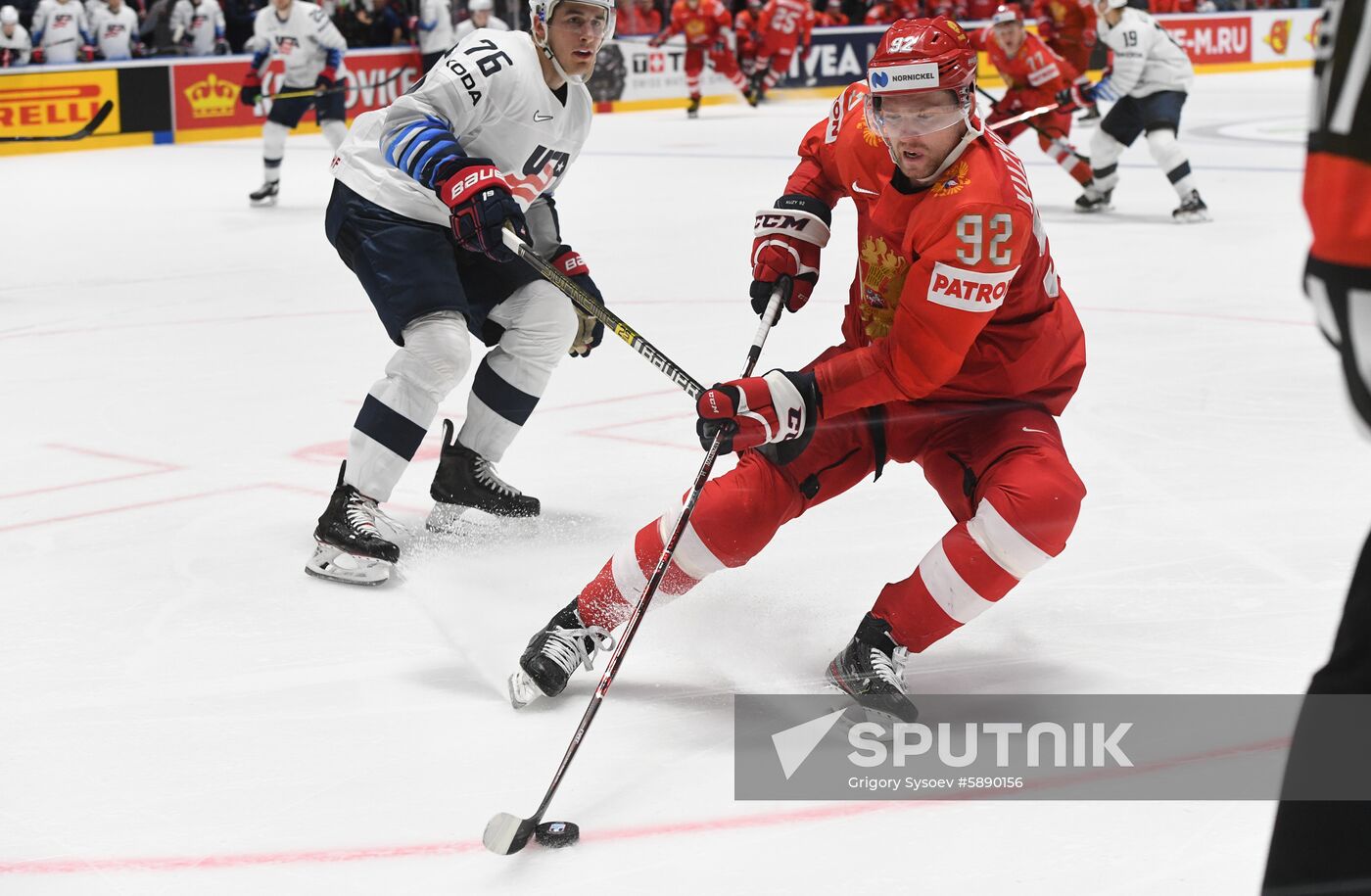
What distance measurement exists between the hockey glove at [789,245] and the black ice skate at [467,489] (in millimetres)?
976

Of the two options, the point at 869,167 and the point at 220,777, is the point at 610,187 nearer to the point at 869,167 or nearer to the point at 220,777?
the point at 869,167

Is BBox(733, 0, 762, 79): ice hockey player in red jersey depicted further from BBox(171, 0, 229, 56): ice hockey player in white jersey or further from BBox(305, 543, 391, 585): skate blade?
BBox(305, 543, 391, 585): skate blade

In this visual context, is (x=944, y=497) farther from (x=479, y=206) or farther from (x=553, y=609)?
(x=479, y=206)

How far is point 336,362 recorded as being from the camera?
17.3 feet

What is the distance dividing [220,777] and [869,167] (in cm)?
146

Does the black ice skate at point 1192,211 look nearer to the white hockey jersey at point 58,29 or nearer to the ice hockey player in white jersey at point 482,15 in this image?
the ice hockey player in white jersey at point 482,15

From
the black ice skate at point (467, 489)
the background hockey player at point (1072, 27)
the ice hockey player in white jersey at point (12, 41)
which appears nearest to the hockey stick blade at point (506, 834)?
the black ice skate at point (467, 489)

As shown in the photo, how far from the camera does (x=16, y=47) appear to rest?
41.5 feet

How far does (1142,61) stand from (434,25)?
7.69 metres

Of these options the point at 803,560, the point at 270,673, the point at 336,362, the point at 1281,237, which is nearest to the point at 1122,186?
the point at 1281,237

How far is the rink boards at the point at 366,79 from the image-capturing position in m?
12.3

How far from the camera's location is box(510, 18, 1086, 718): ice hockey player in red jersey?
2.35 metres

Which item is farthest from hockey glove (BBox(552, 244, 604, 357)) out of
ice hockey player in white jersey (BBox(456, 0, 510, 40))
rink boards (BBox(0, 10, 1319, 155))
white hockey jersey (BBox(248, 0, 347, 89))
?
ice hockey player in white jersey (BBox(456, 0, 510, 40))

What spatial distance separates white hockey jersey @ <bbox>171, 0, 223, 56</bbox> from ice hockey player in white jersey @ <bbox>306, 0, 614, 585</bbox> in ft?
36.8
